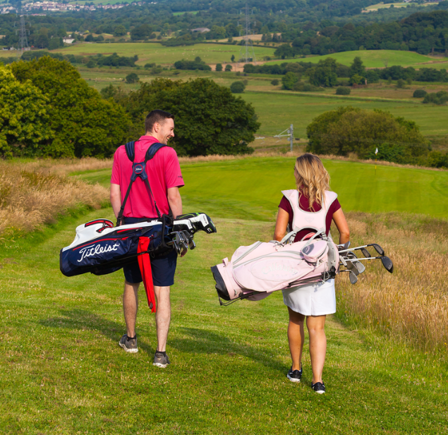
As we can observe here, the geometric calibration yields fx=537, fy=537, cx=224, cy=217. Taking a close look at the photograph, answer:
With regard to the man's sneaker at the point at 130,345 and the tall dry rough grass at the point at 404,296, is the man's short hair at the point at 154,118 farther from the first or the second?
the tall dry rough grass at the point at 404,296

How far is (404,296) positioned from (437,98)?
159 metres

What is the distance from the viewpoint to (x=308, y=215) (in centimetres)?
500

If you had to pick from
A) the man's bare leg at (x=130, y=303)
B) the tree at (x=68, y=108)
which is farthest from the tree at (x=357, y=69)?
the man's bare leg at (x=130, y=303)

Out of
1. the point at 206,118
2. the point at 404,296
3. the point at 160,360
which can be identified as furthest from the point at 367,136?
the point at 160,360

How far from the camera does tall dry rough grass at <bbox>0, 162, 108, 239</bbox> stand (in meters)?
14.8

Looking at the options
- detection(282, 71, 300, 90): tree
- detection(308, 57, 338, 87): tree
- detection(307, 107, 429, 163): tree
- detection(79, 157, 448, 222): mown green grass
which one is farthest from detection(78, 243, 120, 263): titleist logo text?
detection(308, 57, 338, 87): tree

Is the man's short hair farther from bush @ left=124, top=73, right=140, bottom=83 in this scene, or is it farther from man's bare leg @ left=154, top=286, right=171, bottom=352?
bush @ left=124, top=73, right=140, bottom=83

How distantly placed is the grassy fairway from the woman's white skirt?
112 meters

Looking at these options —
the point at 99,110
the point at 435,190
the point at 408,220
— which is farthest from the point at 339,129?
the point at 408,220

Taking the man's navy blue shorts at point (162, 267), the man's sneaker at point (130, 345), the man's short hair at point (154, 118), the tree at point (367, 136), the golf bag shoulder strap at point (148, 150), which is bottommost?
the tree at point (367, 136)

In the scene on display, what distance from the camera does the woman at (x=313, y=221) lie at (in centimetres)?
495

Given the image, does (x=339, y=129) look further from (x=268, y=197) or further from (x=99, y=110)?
(x=268, y=197)

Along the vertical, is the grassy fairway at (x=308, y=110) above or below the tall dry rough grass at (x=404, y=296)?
below

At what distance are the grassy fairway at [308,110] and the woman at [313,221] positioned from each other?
366ft
